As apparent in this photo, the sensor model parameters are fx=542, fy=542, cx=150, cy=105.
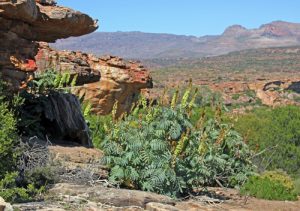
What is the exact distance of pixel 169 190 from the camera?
9.30 m

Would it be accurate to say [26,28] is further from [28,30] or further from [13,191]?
[13,191]

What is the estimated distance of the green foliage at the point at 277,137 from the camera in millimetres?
20716

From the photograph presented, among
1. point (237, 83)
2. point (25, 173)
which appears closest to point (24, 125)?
point (25, 173)

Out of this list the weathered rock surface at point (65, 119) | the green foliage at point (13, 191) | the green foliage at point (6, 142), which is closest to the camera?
the green foliage at point (13, 191)

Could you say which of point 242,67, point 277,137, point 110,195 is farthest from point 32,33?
point 242,67

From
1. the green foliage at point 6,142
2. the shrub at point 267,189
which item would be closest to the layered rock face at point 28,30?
the green foliage at point 6,142

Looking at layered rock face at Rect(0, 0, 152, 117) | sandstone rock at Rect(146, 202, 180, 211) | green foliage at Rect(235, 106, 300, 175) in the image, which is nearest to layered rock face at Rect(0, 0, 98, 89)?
layered rock face at Rect(0, 0, 152, 117)

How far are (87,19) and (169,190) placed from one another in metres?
4.39

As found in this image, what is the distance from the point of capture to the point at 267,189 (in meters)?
12.3

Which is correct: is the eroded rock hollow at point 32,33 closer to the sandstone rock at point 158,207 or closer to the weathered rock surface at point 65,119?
the weathered rock surface at point 65,119

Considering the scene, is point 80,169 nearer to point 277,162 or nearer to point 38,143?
point 38,143

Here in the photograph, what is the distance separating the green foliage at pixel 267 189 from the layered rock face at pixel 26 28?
4943 millimetres

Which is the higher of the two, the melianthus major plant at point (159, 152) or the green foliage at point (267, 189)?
the melianthus major plant at point (159, 152)

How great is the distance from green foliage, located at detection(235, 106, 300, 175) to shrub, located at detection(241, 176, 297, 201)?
534 cm
